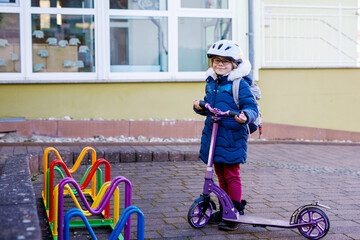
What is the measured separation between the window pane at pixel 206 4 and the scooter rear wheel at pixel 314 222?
657 cm

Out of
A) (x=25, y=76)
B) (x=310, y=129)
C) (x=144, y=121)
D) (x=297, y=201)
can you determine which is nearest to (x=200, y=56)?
(x=144, y=121)

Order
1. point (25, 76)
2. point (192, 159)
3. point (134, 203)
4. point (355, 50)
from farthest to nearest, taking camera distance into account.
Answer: point (355, 50)
point (25, 76)
point (192, 159)
point (134, 203)

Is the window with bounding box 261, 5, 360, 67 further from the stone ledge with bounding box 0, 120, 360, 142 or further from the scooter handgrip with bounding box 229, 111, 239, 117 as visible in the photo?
the scooter handgrip with bounding box 229, 111, 239, 117

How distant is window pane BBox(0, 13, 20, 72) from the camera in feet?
31.0

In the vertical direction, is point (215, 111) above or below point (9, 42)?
below

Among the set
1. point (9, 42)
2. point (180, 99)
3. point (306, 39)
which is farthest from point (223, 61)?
point (306, 39)

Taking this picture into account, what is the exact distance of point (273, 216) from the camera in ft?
16.5

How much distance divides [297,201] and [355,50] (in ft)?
23.7

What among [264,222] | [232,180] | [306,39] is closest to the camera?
[264,222]

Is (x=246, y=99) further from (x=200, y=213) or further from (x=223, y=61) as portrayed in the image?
(x=200, y=213)

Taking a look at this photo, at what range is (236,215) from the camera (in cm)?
454

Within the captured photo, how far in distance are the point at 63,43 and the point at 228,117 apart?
590 cm

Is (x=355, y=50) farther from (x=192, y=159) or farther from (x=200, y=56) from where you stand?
(x=192, y=159)

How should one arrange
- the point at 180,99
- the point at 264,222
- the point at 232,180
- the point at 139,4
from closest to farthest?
the point at 264,222 < the point at 232,180 < the point at 180,99 < the point at 139,4
